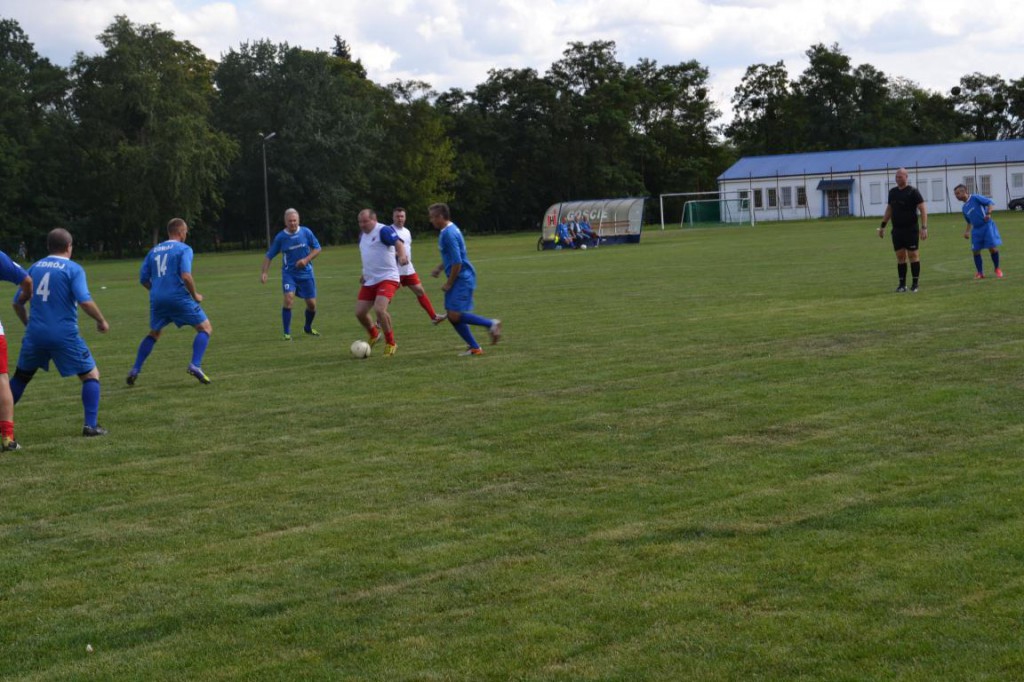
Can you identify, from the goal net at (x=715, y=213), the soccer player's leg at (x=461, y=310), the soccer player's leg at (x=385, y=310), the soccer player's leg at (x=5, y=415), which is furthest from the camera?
the goal net at (x=715, y=213)

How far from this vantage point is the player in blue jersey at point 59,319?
392 inches

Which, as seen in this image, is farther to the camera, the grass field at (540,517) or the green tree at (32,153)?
the green tree at (32,153)

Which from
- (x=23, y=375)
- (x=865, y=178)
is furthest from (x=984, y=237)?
(x=865, y=178)

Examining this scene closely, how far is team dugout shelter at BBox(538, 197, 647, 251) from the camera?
55906 mm

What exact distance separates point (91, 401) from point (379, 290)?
5.53 metres

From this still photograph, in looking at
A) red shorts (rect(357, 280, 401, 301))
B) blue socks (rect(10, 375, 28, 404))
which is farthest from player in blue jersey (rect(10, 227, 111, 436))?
red shorts (rect(357, 280, 401, 301))

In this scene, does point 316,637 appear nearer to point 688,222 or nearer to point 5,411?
point 5,411

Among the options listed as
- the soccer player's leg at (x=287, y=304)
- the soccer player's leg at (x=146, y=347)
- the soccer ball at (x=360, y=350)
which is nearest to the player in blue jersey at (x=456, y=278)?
the soccer ball at (x=360, y=350)

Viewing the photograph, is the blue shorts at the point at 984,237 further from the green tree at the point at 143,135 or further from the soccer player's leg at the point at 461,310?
the green tree at the point at 143,135

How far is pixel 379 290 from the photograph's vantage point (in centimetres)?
1513

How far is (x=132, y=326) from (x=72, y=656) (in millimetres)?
17429

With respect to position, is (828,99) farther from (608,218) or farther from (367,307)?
(367,307)

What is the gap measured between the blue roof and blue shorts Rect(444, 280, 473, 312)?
2888 inches

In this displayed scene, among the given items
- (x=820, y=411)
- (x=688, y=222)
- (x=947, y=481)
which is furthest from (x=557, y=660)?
(x=688, y=222)
